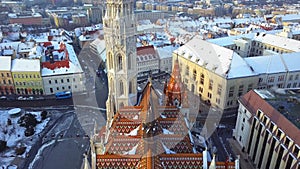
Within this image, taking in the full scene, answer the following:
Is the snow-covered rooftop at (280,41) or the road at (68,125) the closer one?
the road at (68,125)

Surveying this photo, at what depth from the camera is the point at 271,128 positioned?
144 feet

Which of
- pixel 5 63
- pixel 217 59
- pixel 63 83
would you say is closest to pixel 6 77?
pixel 5 63

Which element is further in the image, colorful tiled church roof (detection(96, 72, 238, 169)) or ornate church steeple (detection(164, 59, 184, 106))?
ornate church steeple (detection(164, 59, 184, 106))

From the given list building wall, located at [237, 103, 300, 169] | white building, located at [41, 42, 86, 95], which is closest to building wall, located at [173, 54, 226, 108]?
building wall, located at [237, 103, 300, 169]

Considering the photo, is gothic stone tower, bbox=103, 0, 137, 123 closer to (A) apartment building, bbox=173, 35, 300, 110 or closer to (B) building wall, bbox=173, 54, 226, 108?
(B) building wall, bbox=173, 54, 226, 108

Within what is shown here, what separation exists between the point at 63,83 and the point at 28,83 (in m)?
10.6

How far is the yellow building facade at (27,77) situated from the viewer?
76.4 m

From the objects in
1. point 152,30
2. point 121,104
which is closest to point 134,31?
point 121,104

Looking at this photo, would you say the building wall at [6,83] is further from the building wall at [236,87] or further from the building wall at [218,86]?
the building wall at [236,87]

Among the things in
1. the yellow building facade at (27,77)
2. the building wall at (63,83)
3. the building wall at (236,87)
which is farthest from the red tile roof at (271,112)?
the yellow building facade at (27,77)

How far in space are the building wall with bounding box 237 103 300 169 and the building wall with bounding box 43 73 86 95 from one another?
4882cm

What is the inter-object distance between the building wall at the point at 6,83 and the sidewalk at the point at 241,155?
65.8 metres

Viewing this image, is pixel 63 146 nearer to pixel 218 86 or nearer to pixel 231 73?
pixel 218 86

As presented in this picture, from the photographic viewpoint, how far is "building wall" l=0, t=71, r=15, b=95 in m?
76.6
